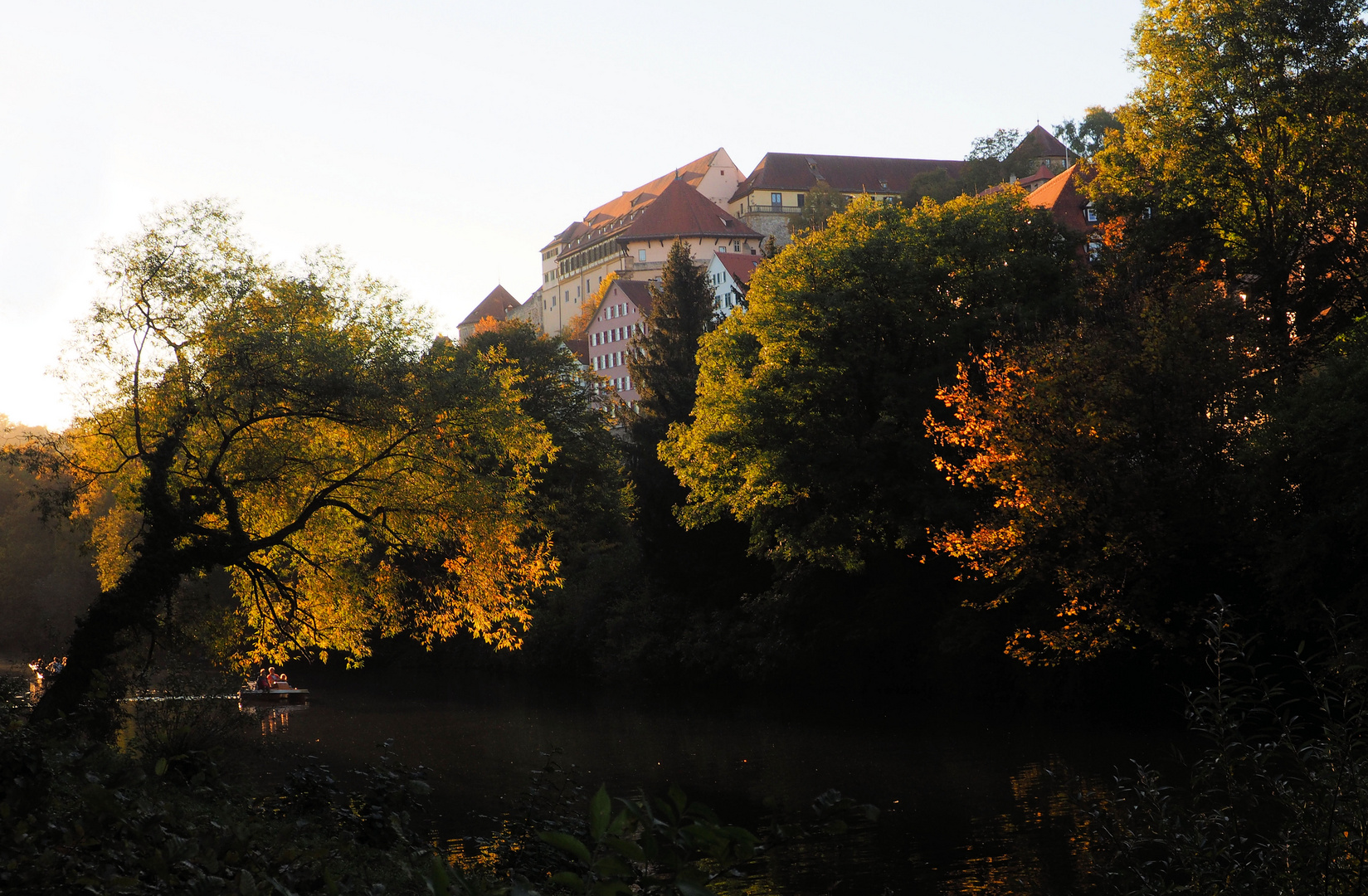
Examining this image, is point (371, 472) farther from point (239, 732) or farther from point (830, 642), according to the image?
point (830, 642)

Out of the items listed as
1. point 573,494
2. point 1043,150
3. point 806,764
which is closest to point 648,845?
point 806,764

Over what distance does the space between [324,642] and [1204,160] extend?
25810 mm

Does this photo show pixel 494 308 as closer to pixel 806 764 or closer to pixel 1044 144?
pixel 1044 144

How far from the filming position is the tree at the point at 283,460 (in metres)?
22.0

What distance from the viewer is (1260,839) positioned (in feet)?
26.0

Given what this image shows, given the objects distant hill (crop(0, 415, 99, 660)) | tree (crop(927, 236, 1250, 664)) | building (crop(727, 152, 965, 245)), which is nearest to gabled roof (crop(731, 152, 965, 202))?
building (crop(727, 152, 965, 245))

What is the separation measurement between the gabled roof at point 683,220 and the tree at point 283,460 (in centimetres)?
11743

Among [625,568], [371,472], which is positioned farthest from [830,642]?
[371,472]

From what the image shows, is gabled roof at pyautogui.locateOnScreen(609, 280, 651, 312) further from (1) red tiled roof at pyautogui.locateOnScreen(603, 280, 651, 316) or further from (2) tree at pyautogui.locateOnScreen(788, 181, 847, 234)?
(2) tree at pyautogui.locateOnScreen(788, 181, 847, 234)

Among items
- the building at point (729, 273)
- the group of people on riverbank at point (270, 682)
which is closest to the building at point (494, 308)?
the building at point (729, 273)

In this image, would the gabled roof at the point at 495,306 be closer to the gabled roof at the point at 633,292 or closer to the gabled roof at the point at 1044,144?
the gabled roof at the point at 633,292

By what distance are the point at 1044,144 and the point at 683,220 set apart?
41.5 m

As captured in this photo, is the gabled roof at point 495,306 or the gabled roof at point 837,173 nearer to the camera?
the gabled roof at point 837,173

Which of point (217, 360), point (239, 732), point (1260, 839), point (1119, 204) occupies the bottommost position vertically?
point (239, 732)
